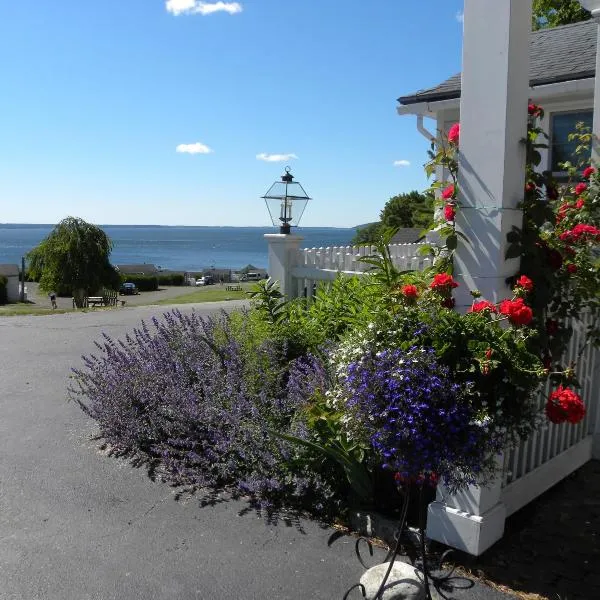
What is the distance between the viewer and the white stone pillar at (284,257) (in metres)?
6.68

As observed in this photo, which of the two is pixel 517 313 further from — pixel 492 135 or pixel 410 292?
pixel 492 135

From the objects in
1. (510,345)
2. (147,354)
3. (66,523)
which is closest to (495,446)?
(510,345)

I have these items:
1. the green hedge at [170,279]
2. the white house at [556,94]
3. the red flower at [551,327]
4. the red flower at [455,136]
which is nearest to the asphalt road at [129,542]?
the red flower at [551,327]

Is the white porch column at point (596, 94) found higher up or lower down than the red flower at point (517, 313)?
higher up

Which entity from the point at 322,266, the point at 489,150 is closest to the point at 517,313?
the point at 489,150

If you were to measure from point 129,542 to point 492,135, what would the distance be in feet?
9.21

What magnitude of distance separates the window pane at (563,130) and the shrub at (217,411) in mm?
6193

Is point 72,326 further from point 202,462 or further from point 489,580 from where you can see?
point 489,580

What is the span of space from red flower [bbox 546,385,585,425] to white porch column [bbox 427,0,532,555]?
22.0 inches

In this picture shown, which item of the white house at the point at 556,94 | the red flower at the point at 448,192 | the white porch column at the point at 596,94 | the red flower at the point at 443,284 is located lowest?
the red flower at the point at 443,284

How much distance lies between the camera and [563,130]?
9445 millimetres

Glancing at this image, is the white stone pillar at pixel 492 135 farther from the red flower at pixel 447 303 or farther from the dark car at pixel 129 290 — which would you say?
the dark car at pixel 129 290

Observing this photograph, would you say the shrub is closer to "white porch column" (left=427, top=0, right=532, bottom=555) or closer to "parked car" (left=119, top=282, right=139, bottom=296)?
A: "white porch column" (left=427, top=0, right=532, bottom=555)

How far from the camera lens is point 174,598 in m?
2.84
